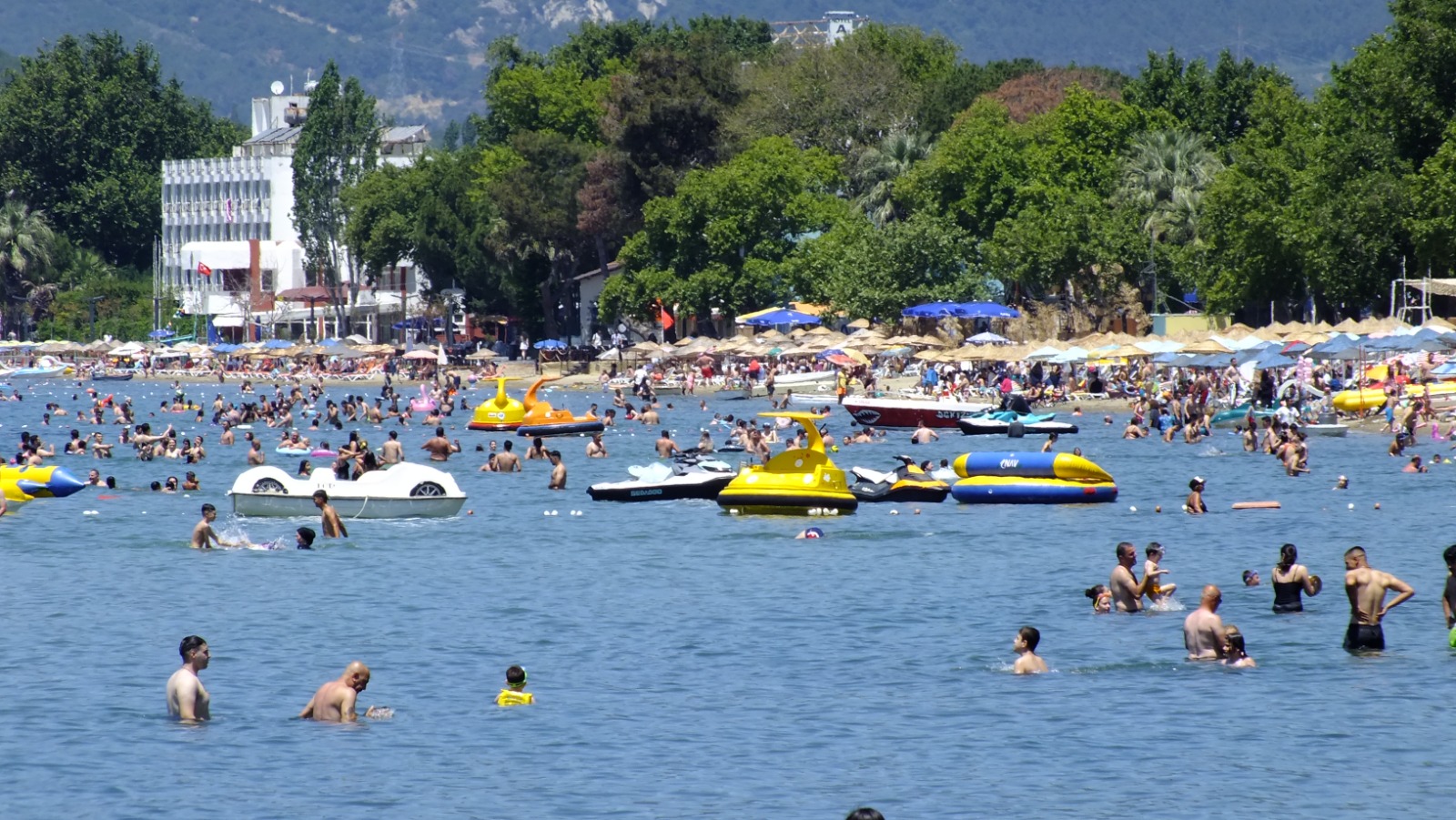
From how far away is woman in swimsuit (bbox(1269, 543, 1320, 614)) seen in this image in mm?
25328

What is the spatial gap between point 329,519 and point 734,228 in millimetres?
53628

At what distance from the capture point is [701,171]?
3561 inches

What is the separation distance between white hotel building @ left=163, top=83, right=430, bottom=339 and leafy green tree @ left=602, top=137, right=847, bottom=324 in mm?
49540

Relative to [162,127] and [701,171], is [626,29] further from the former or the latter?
[162,127]

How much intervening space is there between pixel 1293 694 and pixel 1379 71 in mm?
44385

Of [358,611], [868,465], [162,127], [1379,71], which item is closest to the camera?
[358,611]

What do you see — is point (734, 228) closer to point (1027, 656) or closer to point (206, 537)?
point (206, 537)

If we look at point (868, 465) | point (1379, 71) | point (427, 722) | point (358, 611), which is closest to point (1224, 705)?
point (427, 722)

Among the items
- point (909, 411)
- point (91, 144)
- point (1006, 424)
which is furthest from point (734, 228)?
point (91, 144)

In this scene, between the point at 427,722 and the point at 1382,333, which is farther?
the point at 1382,333

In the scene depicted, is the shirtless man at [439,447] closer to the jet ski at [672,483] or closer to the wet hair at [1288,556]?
the jet ski at [672,483]

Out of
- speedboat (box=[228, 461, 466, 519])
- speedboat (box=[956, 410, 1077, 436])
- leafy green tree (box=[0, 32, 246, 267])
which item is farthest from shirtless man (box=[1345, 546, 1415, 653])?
leafy green tree (box=[0, 32, 246, 267])

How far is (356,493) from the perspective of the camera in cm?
3722

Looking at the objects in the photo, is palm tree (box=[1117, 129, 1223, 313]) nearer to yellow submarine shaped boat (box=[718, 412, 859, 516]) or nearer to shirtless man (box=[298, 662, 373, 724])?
yellow submarine shaped boat (box=[718, 412, 859, 516])
